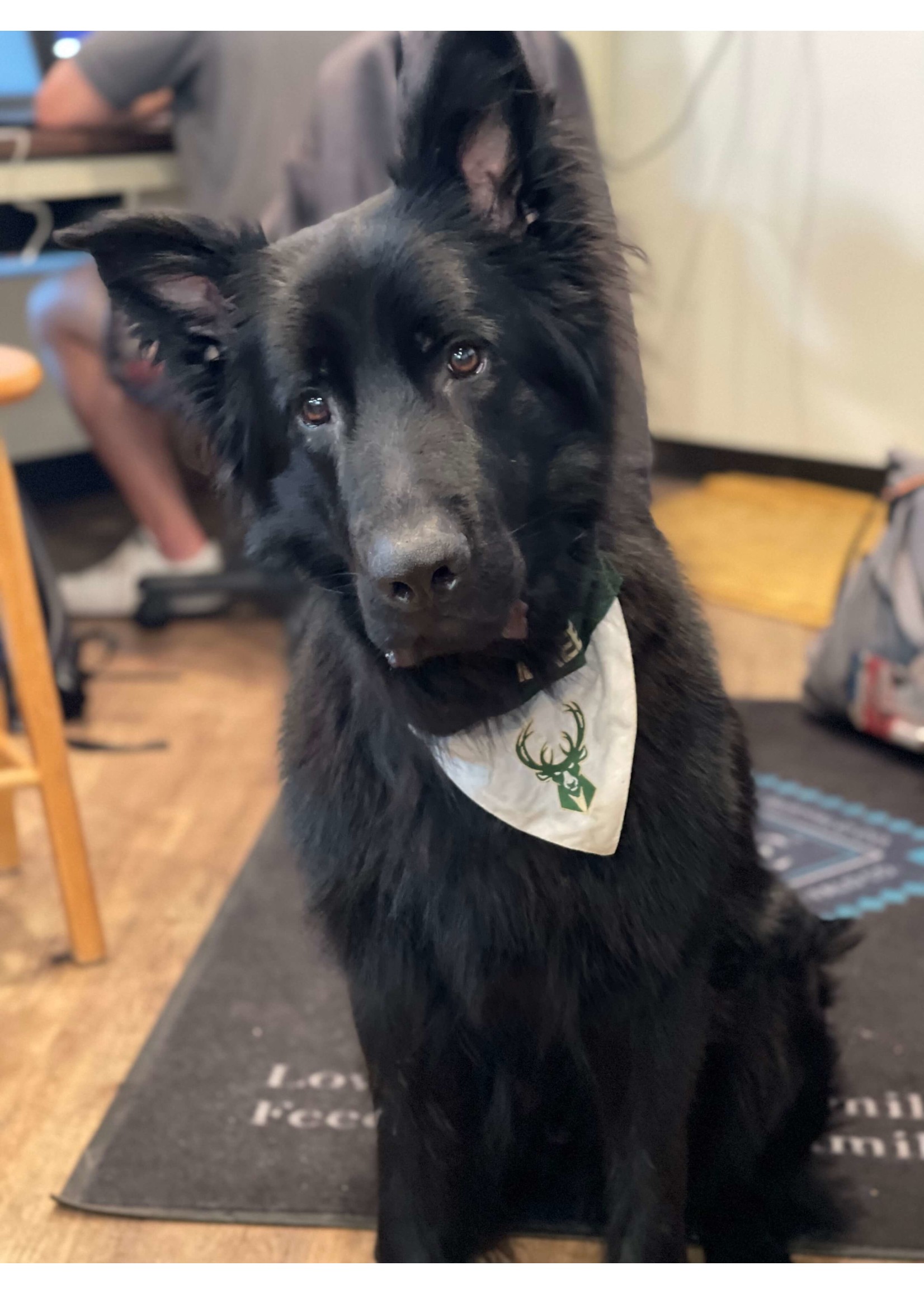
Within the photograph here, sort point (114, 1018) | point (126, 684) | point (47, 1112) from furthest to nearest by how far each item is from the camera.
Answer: point (126, 684), point (114, 1018), point (47, 1112)

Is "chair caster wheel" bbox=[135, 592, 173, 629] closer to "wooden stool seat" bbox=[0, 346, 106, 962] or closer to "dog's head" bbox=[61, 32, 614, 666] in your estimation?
"wooden stool seat" bbox=[0, 346, 106, 962]

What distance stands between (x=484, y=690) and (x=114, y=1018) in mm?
992

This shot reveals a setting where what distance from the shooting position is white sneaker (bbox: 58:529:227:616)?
3377 mm

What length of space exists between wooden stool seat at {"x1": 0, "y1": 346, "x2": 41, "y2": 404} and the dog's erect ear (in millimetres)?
811

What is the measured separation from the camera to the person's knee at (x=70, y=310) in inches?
124

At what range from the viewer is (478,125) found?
1.11 meters

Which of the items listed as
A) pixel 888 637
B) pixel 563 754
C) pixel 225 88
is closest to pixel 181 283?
pixel 563 754

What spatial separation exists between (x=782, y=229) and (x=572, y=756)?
3027 mm

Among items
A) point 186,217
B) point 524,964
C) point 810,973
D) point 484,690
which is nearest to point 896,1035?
point 810,973

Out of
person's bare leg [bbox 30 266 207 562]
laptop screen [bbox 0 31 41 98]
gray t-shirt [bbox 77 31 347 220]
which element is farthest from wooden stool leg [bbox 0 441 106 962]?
laptop screen [bbox 0 31 41 98]

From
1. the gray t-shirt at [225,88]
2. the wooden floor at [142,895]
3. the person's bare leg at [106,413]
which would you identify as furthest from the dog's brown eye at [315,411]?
the person's bare leg at [106,413]

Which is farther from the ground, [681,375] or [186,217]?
[186,217]

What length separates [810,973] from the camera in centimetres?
137
